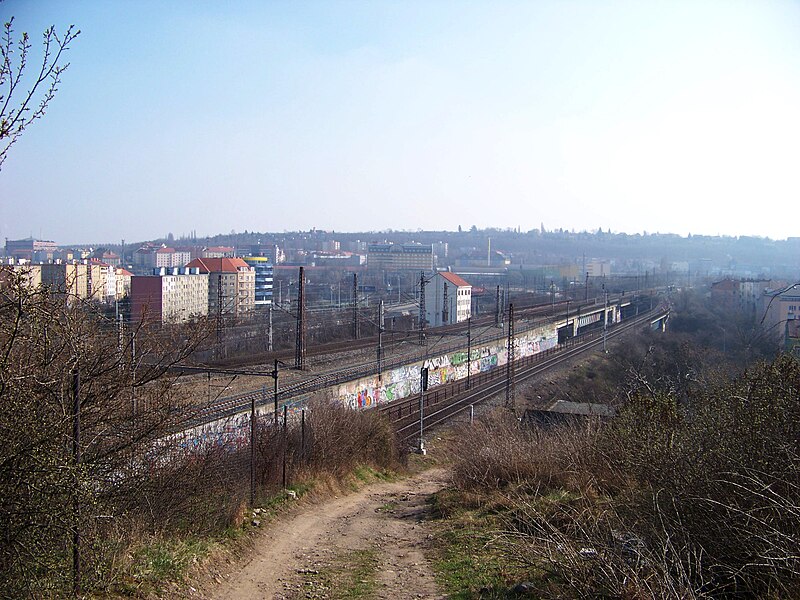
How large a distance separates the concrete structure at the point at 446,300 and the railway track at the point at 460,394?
24.3ft

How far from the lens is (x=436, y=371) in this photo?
2800 centimetres

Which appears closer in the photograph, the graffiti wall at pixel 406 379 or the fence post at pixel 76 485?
the fence post at pixel 76 485

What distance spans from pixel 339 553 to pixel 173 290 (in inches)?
1315

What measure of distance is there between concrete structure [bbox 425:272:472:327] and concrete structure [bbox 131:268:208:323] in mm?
14193

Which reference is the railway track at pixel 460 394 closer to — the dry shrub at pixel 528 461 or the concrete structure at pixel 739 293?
the dry shrub at pixel 528 461

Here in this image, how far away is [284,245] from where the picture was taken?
486ft

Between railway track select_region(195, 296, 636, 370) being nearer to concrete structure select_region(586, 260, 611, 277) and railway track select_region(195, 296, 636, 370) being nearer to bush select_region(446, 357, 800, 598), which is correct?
bush select_region(446, 357, 800, 598)

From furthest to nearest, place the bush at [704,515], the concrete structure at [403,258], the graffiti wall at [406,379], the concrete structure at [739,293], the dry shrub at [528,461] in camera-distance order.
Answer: the concrete structure at [403,258] < the concrete structure at [739,293] < the graffiti wall at [406,379] < the dry shrub at [528,461] < the bush at [704,515]

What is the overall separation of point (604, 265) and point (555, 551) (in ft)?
383

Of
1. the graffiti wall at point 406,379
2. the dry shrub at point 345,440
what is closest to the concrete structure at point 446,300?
the graffiti wall at point 406,379

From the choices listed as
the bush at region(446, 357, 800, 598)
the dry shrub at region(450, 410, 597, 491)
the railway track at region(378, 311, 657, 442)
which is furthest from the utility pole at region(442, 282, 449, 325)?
the bush at region(446, 357, 800, 598)

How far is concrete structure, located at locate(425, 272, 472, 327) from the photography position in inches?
1756

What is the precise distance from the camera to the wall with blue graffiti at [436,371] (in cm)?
2169

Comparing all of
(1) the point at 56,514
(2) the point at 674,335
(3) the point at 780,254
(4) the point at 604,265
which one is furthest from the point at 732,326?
(4) the point at 604,265
